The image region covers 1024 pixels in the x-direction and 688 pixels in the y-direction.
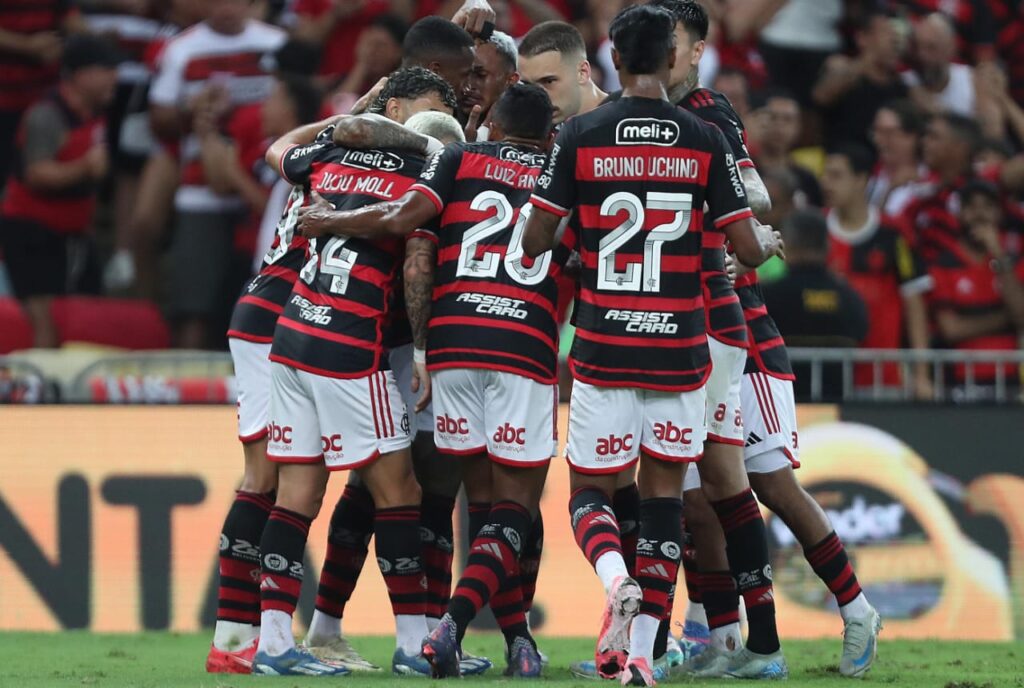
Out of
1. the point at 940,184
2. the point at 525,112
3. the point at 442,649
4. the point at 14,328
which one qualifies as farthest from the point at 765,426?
the point at 14,328

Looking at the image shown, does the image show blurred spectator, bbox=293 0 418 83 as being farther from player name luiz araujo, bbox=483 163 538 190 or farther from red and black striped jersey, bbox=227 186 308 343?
player name luiz araujo, bbox=483 163 538 190

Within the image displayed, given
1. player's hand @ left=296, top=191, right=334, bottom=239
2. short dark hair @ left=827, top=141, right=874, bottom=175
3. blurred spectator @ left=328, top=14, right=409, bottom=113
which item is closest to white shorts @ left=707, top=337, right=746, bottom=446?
player's hand @ left=296, top=191, right=334, bottom=239

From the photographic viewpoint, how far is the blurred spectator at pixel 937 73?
12.6 m

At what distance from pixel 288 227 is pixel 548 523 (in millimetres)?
2799

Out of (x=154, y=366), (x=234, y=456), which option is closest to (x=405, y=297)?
(x=234, y=456)

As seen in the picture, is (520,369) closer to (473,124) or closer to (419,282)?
(419,282)

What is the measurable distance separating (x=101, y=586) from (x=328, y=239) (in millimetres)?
3327

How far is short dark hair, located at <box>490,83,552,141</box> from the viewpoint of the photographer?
21.7 feet

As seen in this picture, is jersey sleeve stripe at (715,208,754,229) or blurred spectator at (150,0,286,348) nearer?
jersey sleeve stripe at (715,208,754,229)

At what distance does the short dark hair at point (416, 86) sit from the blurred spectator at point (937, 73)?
6511mm

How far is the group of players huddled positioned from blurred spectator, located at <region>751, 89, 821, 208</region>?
4354mm

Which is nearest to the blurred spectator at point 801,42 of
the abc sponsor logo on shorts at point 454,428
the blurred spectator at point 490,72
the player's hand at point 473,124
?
the blurred spectator at point 490,72

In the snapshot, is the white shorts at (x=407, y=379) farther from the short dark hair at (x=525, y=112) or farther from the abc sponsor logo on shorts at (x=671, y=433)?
the abc sponsor logo on shorts at (x=671, y=433)

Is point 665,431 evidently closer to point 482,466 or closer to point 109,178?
point 482,466
